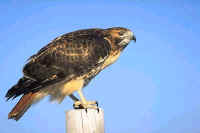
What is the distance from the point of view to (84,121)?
4.26m

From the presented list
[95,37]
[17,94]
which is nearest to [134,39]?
[95,37]

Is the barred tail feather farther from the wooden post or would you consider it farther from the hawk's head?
the hawk's head

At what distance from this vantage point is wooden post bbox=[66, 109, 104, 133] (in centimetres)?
420

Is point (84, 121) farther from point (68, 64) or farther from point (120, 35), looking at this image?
point (120, 35)

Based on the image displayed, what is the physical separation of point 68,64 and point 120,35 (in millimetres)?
1241

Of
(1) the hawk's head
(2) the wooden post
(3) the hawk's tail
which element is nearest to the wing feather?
(1) the hawk's head

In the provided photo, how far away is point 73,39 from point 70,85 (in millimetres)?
896

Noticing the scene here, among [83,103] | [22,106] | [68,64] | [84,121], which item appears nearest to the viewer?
[84,121]

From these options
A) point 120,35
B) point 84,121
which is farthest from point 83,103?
point 120,35

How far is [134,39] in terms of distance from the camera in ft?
21.7

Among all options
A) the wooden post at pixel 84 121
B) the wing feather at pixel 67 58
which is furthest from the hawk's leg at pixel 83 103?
the wooden post at pixel 84 121

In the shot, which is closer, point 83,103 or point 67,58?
point 83,103

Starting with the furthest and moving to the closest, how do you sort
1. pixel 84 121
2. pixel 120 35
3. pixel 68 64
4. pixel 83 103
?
pixel 120 35
pixel 68 64
pixel 83 103
pixel 84 121

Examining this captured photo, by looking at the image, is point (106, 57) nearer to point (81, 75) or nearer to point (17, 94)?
point (81, 75)
